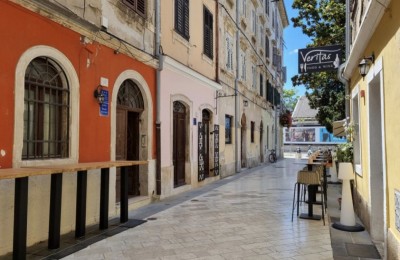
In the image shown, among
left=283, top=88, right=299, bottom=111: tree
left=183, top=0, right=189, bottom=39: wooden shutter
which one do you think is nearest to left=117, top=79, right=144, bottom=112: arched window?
left=183, top=0, right=189, bottom=39: wooden shutter

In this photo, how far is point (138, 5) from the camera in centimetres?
808

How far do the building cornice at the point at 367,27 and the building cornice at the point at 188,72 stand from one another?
4268mm

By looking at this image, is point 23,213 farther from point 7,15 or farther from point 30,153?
point 7,15

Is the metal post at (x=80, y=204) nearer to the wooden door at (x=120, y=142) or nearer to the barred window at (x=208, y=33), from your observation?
the wooden door at (x=120, y=142)

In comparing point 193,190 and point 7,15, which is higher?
point 7,15

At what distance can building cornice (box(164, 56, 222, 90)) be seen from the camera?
29.8 ft

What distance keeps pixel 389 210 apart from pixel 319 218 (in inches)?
97.3

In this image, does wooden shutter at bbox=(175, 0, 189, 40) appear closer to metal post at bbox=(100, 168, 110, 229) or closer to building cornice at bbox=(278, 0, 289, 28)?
metal post at bbox=(100, 168, 110, 229)

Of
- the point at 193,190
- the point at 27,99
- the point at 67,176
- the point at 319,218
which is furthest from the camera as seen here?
the point at 193,190

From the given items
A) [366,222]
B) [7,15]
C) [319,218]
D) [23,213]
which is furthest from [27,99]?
[366,222]

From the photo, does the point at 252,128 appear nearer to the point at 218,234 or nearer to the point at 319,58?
the point at 319,58

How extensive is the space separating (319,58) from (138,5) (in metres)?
4.96

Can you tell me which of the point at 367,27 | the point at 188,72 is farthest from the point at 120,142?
the point at 367,27

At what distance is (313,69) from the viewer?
9.40 metres
